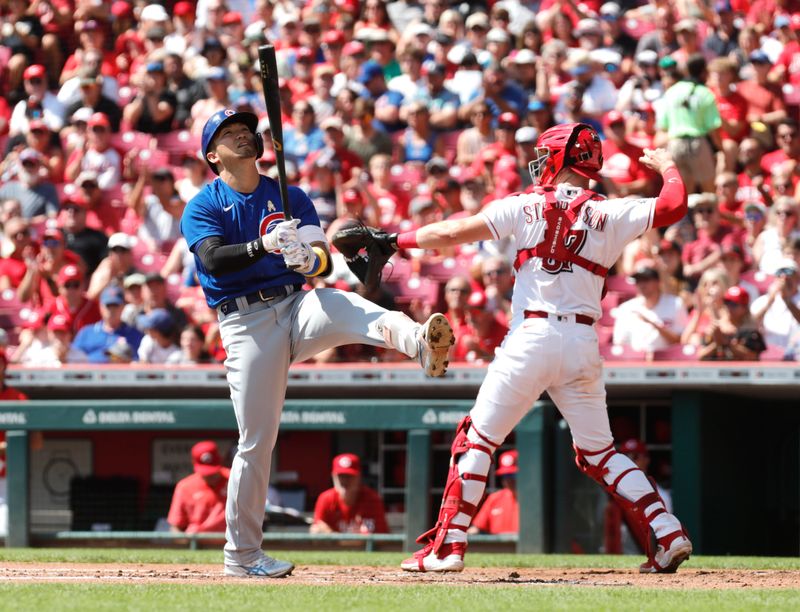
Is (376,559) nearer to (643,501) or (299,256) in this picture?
(643,501)

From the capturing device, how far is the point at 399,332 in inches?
211

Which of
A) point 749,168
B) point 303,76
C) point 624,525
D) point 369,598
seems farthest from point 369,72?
point 369,598

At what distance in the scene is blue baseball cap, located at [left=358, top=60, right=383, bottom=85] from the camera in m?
13.6

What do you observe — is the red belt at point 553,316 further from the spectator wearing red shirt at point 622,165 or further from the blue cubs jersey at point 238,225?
the spectator wearing red shirt at point 622,165

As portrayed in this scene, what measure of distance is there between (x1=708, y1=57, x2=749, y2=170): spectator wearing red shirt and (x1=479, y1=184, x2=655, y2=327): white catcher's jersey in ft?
20.2

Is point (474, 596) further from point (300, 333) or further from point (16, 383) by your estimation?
point (16, 383)

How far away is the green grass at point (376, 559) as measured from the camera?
7.05 m

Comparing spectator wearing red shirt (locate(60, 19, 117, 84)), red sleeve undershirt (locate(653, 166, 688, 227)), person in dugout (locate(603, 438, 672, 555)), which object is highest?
spectator wearing red shirt (locate(60, 19, 117, 84))

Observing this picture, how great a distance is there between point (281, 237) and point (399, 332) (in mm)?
560

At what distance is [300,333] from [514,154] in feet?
21.5

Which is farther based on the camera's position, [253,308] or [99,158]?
[99,158]

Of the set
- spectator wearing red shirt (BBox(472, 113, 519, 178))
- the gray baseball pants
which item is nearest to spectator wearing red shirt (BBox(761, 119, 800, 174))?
spectator wearing red shirt (BBox(472, 113, 519, 178))

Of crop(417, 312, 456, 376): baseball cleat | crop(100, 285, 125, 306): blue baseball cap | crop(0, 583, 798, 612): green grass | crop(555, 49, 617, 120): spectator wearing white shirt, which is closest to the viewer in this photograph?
crop(0, 583, 798, 612): green grass

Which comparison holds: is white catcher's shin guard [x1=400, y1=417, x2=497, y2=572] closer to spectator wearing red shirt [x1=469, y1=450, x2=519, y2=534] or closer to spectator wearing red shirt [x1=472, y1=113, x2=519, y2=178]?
spectator wearing red shirt [x1=469, y1=450, x2=519, y2=534]
